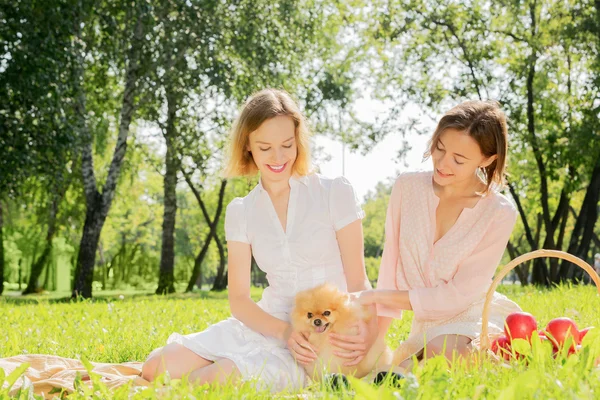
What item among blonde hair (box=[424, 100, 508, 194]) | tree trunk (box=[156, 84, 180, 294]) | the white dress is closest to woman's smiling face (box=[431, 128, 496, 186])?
blonde hair (box=[424, 100, 508, 194])

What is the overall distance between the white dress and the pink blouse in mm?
437

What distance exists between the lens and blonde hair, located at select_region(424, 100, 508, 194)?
4.36 m

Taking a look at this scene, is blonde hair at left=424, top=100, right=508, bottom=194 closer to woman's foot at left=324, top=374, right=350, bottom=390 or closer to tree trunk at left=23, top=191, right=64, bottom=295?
woman's foot at left=324, top=374, right=350, bottom=390

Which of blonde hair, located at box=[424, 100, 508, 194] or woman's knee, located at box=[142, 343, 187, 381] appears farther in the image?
blonde hair, located at box=[424, 100, 508, 194]

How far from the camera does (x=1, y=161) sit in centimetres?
1391

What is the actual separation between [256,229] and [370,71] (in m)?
19.0

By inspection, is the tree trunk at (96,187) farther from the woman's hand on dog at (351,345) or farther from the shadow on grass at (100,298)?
the woman's hand on dog at (351,345)

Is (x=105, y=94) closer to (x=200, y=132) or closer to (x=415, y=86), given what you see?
(x=200, y=132)

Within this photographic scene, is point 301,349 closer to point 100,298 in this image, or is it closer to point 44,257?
point 100,298

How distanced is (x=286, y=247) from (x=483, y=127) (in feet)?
4.95

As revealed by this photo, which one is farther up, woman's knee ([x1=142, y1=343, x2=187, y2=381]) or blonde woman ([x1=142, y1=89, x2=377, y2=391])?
blonde woman ([x1=142, y1=89, x2=377, y2=391])

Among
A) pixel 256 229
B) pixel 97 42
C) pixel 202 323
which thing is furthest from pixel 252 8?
pixel 256 229

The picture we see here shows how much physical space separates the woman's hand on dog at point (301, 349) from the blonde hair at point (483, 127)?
1.57 metres

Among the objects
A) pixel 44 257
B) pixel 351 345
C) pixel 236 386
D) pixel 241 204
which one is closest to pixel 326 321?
pixel 351 345
